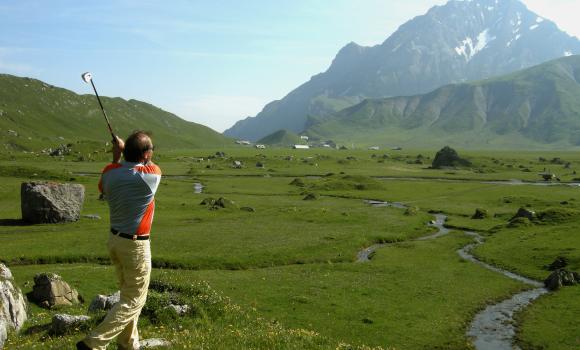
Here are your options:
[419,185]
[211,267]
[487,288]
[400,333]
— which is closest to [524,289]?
[487,288]

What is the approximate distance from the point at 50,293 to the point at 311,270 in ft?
80.9

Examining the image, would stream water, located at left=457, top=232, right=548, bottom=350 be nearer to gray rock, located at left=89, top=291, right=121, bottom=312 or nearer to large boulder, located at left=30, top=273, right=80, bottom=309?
gray rock, located at left=89, top=291, right=121, bottom=312

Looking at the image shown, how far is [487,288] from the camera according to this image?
149 ft

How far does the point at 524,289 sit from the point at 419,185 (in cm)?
9698

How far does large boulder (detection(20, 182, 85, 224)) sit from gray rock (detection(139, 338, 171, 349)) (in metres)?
57.3

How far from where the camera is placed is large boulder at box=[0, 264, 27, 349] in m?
22.1

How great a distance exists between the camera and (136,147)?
13.5m

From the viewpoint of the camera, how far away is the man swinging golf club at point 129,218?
13.4m

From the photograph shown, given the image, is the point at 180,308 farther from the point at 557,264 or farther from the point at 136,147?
the point at 557,264

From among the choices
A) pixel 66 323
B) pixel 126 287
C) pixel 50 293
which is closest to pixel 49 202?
pixel 50 293

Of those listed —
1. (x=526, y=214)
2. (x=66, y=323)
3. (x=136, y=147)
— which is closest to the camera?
(x=136, y=147)

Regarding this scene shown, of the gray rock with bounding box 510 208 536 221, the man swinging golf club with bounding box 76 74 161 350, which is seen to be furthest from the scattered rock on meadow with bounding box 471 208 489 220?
the man swinging golf club with bounding box 76 74 161 350

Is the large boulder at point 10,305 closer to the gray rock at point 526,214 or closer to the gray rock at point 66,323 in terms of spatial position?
the gray rock at point 66,323

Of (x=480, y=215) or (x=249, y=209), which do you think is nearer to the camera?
(x=480, y=215)
